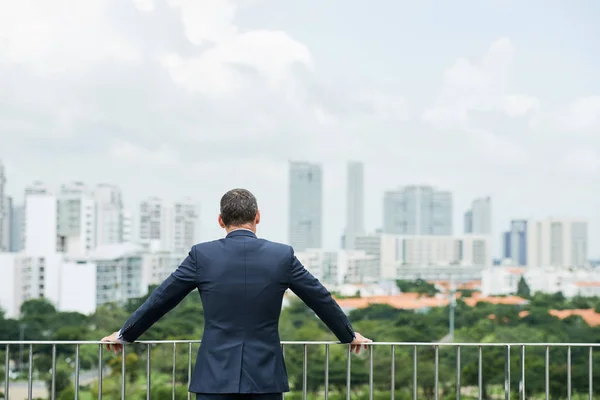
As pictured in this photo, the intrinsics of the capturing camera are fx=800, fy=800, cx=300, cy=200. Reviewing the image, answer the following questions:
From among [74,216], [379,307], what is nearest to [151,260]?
[74,216]

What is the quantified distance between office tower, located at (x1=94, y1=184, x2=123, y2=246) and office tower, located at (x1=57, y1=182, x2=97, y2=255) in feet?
1.41

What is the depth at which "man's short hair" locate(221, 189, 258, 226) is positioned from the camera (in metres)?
1.98

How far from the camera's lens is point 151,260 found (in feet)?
176

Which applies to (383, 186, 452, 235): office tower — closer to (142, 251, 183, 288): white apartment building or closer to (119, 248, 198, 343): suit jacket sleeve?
(142, 251, 183, 288): white apartment building

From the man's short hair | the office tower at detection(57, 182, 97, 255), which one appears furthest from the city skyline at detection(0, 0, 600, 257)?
the man's short hair

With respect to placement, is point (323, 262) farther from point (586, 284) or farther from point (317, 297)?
point (317, 297)

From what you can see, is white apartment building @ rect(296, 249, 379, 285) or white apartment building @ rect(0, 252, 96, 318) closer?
white apartment building @ rect(0, 252, 96, 318)

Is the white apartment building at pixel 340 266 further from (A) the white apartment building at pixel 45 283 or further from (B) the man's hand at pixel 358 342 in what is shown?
(B) the man's hand at pixel 358 342

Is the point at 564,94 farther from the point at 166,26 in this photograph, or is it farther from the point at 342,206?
the point at 166,26

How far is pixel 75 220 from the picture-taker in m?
54.0

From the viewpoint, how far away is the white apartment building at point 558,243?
6244cm

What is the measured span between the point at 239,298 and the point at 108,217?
5584cm

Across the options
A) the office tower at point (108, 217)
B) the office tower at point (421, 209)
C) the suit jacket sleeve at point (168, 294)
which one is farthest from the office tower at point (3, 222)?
the suit jacket sleeve at point (168, 294)

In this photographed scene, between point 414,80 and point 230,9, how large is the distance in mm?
16305
